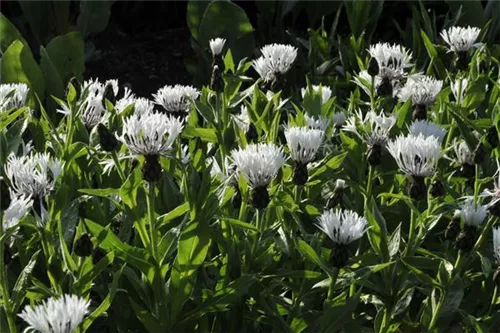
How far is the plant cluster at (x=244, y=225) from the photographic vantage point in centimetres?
196

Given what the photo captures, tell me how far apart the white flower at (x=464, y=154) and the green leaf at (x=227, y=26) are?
191 centimetres

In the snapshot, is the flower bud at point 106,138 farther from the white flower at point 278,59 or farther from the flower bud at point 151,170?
the white flower at point 278,59

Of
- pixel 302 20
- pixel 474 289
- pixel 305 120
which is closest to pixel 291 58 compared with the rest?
pixel 305 120

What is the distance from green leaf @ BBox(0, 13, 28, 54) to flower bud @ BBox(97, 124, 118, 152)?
1.74 metres

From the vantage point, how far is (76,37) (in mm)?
3688

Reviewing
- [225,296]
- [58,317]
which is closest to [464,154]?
[225,296]

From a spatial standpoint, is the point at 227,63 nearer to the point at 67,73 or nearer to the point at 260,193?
the point at 67,73

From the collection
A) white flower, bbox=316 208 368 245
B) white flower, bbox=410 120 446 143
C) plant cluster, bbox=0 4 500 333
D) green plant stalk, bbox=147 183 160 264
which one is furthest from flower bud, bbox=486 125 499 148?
green plant stalk, bbox=147 183 160 264

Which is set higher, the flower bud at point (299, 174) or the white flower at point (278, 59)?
the white flower at point (278, 59)

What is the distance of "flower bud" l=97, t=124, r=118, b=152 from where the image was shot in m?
2.01

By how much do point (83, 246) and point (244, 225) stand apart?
13.8 inches

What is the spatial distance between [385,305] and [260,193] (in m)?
0.41

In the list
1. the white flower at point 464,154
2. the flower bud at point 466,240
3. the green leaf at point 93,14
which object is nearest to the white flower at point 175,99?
the white flower at point 464,154

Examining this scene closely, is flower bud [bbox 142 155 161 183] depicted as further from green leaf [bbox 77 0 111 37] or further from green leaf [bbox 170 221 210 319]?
green leaf [bbox 77 0 111 37]
